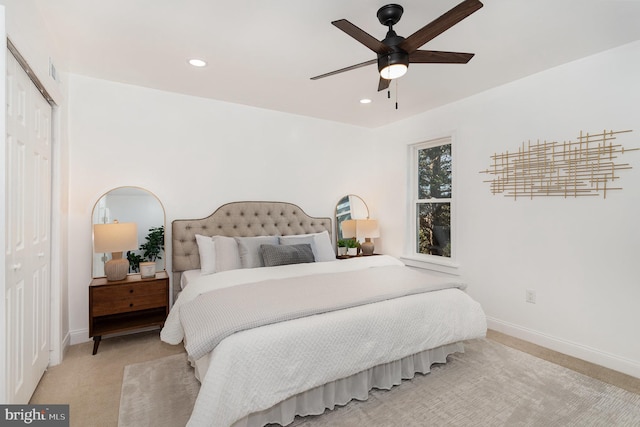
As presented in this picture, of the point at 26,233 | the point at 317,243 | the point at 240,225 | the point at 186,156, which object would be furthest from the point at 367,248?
the point at 26,233

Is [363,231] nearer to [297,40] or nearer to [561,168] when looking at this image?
[561,168]

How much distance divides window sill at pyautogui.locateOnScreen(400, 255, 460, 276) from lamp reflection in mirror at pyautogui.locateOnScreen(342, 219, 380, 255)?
0.51m

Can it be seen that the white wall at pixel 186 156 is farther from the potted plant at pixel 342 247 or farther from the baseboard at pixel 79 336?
the potted plant at pixel 342 247

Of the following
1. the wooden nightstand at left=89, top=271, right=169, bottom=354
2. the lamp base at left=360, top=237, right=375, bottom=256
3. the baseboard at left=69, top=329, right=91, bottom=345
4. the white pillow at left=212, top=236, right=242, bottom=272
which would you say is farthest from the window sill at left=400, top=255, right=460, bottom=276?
the baseboard at left=69, top=329, right=91, bottom=345

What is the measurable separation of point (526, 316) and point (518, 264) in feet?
1.65

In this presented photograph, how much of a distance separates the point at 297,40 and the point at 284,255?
1928 mm

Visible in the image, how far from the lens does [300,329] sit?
186 centimetres

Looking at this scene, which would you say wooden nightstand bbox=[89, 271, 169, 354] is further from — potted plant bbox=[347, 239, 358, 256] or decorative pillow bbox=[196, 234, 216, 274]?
potted plant bbox=[347, 239, 358, 256]

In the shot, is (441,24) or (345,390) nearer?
(441,24)

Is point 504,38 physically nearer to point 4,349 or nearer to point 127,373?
point 4,349

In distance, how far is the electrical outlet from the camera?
3057mm

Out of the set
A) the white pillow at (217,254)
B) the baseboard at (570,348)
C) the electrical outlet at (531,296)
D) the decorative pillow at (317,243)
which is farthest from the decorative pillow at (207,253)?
the electrical outlet at (531,296)

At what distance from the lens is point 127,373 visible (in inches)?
97.5

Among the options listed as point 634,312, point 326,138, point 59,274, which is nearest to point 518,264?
point 634,312
